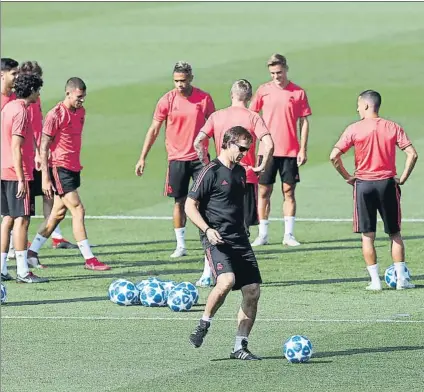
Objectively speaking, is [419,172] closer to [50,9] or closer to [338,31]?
[338,31]

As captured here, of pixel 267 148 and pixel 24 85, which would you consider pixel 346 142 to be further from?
pixel 24 85

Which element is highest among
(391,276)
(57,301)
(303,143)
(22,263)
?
(303,143)

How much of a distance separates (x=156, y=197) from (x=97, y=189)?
1505 millimetres

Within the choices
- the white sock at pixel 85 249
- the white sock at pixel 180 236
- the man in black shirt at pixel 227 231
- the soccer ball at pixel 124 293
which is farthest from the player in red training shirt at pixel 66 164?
the man in black shirt at pixel 227 231

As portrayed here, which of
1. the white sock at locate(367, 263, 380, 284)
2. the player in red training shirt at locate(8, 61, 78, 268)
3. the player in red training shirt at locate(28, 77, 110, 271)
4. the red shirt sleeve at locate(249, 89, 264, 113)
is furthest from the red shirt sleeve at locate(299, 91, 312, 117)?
the white sock at locate(367, 263, 380, 284)

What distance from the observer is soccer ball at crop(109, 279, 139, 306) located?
50.1 ft

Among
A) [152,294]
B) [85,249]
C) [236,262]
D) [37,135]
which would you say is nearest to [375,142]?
[152,294]

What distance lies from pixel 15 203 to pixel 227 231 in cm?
473

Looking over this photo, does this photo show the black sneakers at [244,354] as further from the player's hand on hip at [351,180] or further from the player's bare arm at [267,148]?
the player's bare arm at [267,148]

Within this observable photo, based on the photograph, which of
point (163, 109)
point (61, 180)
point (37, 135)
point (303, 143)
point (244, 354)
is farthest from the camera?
point (303, 143)

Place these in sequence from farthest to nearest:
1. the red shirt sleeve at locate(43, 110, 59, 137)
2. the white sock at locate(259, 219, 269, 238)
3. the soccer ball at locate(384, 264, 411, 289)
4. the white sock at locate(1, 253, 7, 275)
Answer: the white sock at locate(259, 219, 269, 238) < the red shirt sleeve at locate(43, 110, 59, 137) < the white sock at locate(1, 253, 7, 275) < the soccer ball at locate(384, 264, 411, 289)

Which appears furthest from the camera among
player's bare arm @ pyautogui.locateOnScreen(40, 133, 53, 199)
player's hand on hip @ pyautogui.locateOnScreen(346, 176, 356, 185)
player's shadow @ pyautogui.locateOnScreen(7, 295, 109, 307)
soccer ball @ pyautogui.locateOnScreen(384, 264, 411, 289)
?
player's bare arm @ pyautogui.locateOnScreen(40, 133, 53, 199)

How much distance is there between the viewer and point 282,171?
20000 mm

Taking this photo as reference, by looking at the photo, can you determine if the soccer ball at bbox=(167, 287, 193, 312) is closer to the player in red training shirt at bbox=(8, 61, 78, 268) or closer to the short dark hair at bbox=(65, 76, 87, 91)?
the player in red training shirt at bbox=(8, 61, 78, 268)
